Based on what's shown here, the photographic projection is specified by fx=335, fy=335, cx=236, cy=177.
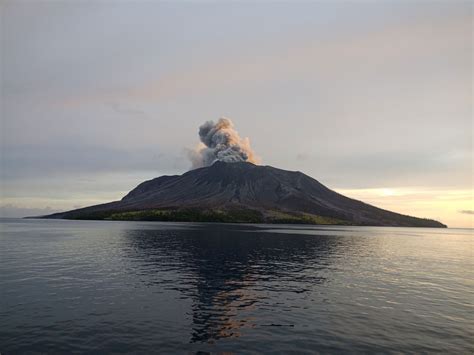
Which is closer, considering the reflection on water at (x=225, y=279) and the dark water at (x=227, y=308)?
the dark water at (x=227, y=308)

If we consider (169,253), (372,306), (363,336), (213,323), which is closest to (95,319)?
(213,323)

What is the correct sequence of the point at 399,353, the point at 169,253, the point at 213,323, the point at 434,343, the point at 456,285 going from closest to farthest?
the point at 399,353
the point at 434,343
the point at 213,323
the point at 456,285
the point at 169,253

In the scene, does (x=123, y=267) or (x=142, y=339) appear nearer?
(x=142, y=339)

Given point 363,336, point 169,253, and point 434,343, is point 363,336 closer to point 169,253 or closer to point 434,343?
point 434,343

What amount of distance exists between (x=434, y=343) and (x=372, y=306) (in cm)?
1012

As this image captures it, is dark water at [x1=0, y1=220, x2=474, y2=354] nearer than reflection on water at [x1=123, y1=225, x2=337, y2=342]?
Yes

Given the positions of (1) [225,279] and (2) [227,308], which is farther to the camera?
(1) [225,279]

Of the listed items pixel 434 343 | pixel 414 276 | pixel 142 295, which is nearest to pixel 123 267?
pixel 142 295

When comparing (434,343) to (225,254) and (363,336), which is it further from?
(225,254)

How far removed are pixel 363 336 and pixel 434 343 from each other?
522 cm

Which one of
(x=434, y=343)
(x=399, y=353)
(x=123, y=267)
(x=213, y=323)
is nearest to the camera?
(x=399, y=353)

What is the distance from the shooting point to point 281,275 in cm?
5200

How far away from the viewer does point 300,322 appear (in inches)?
1175

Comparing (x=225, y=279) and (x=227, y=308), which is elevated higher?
(x=225, y=279)
